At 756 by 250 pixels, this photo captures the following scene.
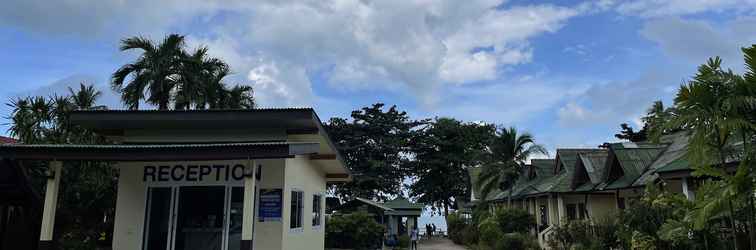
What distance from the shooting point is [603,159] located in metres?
22.3

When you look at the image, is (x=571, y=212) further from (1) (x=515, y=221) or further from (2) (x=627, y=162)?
(2) (x=627, y=162)

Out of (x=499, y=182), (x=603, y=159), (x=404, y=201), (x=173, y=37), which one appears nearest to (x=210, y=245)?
(x=173, y=37)

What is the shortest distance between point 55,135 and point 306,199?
8.54m

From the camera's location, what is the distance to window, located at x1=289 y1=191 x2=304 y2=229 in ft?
41.5

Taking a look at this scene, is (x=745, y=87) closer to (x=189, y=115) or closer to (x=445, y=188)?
(x=189, y=115)

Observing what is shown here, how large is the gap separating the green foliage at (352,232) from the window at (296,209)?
12.6 metres

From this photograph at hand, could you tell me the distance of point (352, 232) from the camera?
85.8ft

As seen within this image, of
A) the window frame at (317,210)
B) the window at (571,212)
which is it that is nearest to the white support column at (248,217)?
the window frame at (317,210)

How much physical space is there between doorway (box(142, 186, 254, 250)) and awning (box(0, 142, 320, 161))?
1.80 metres

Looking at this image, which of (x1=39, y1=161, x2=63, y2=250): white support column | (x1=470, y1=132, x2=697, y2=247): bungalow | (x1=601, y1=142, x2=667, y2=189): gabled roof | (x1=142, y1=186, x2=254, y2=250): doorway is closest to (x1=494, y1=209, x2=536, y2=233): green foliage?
(x1=470, y1=132, x2=697, y2=247): bungalow

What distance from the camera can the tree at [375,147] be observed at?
4794 centimetres

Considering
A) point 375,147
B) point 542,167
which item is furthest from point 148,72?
point 375,147

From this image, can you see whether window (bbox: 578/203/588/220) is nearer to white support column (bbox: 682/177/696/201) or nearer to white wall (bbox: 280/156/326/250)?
white support column (bbox: 682/177/696/201)

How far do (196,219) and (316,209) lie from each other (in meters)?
5.15
